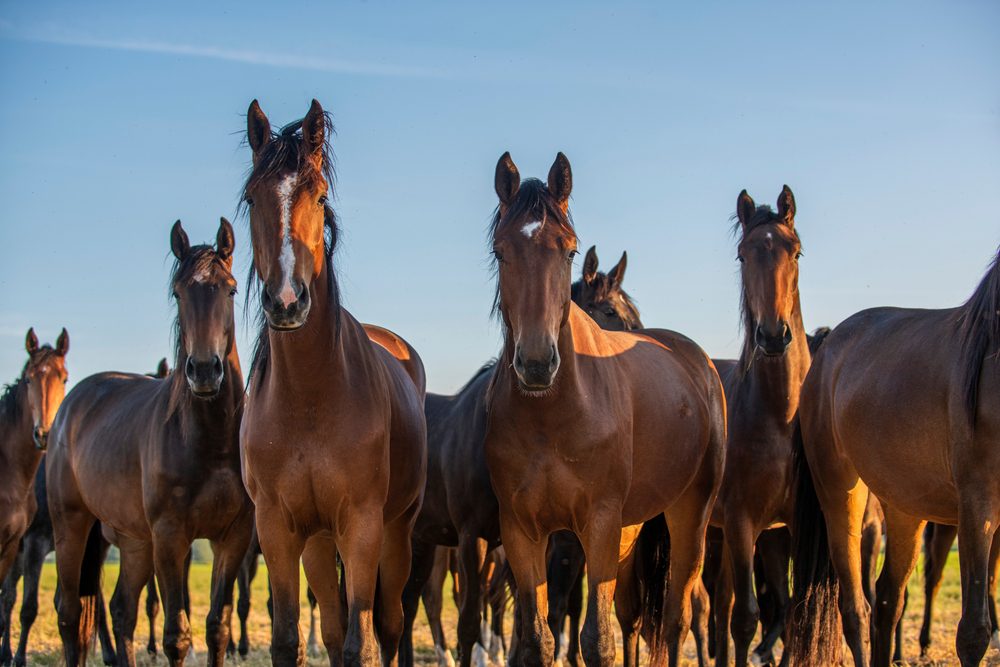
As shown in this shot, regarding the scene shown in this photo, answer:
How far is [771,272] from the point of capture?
777 centimetres

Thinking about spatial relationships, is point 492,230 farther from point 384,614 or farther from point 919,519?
point 919,519

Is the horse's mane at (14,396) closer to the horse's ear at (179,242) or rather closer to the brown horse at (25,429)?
the brown horse at (25,429)

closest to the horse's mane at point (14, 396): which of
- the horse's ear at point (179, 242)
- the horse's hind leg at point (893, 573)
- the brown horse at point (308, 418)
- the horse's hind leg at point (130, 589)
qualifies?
the horse's hind leg at point (130, 589)

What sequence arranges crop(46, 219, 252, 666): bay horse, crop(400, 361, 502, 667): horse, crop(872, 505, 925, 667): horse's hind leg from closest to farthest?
crop(46, 219, 252, 666): bay horse
crop(872, 505, 925, 667): horse's hind leg
crop(400, 361, 502, 667): horse

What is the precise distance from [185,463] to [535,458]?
8.75ft

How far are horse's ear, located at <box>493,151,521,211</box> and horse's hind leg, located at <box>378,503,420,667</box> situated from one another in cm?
203

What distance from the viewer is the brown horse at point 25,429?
10547mm

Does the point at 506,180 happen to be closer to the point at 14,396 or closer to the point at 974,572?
the point at 974,572

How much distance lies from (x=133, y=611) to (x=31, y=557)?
14.8 ft

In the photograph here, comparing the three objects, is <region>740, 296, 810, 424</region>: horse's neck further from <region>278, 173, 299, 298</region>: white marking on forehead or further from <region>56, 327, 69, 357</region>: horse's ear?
<region>56, 327, 69, 357</region>: horse's ear

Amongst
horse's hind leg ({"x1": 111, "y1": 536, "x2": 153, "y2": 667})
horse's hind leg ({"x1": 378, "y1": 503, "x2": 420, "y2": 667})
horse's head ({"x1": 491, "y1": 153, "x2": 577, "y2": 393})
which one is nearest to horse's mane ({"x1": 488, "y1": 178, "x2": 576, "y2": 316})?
horse's head ({"x1": 491, "y1": 153, "x2": 577, "y2": 393})

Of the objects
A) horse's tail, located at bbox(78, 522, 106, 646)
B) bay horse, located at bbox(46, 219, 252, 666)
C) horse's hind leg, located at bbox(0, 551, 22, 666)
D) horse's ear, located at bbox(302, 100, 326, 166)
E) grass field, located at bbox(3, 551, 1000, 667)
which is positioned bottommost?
grass field, located at bbox(3, 551, 1000, 667)

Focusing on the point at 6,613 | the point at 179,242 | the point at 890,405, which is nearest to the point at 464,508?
the point at 179,242

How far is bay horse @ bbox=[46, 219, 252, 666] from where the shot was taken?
6.92 m
